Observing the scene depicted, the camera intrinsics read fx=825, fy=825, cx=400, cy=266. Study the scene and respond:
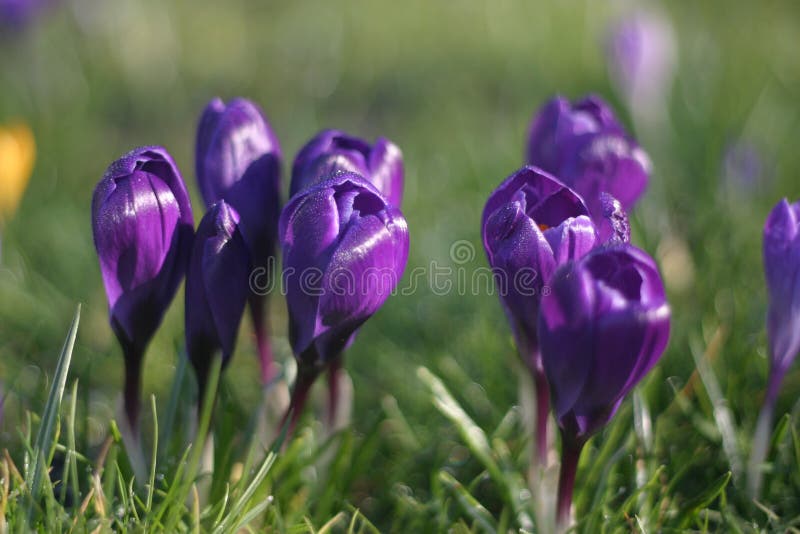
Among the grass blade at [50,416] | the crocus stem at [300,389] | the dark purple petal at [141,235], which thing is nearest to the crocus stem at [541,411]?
the crocus stem at [300,389]

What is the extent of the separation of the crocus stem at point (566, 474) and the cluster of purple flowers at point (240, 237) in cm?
36

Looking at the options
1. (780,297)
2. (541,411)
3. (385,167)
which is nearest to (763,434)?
(780,297)

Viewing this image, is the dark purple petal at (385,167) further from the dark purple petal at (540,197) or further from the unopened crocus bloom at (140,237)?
the unopened crocus bloom at (140,237)

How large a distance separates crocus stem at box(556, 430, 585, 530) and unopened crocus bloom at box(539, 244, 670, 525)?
0.26ft

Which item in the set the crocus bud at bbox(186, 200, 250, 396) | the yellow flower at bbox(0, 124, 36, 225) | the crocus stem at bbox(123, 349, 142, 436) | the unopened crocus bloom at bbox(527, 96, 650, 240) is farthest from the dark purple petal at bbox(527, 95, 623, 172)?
the yellow flower at bbox(0, 124, 36, 225)

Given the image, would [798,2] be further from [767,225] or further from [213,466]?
[213,466]

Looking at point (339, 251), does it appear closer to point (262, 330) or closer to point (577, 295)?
point (577, 295)

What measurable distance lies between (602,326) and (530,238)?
0.18 metres

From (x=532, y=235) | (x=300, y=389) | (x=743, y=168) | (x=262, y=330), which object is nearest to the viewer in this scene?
(x=532, y=235)

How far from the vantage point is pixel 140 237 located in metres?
1.25

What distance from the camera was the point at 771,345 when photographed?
4.90ft

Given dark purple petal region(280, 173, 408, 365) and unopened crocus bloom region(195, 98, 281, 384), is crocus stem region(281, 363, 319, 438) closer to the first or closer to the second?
dark purple petal region(280, 173, 408, 365)

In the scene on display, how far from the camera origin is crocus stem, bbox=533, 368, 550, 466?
1.40 metres

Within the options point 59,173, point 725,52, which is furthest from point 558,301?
point 725,52
